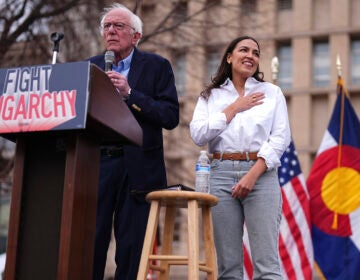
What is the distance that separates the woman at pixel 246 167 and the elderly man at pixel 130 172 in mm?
250

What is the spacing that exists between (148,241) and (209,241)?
40 centimetres

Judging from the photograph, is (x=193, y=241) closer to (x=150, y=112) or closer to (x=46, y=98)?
(x=150, y=112)

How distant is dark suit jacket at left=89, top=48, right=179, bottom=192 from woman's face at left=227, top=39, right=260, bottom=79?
1.32 ft

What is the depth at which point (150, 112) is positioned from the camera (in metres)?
4.18

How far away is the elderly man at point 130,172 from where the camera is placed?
14.0 ft

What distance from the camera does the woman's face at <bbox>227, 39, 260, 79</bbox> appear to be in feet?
14.8

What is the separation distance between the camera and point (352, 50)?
30.7 metres

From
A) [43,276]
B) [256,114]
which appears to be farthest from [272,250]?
[43,276]

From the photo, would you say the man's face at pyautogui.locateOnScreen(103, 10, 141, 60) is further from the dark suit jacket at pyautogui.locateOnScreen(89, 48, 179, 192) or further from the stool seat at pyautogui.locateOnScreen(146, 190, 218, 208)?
the stool seat at pyautogui.locateOnScreen(146, 190, 218, 208)

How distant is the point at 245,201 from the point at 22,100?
5.12 feet

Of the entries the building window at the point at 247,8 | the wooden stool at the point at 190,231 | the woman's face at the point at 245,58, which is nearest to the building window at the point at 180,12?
Answer: the building window at the point at 247,8

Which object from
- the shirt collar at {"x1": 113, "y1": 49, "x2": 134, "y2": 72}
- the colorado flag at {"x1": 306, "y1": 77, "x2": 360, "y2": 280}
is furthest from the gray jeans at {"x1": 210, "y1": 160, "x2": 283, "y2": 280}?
the colorado flag at {"x1": 306, "y1": 77, "x2": 360, "y2": 280}

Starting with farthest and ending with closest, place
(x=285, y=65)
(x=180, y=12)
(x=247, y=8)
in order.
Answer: (x=285, y=65), (x=247, y=8), (x=180, y=12)

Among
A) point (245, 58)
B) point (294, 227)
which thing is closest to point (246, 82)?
point (245, 58)
